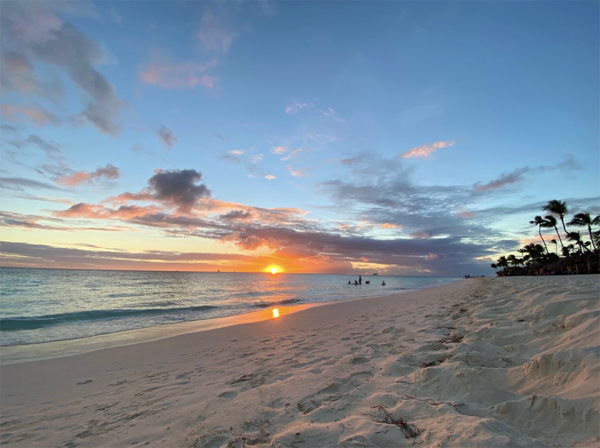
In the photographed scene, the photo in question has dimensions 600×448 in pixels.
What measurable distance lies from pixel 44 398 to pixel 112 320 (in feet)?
41.3

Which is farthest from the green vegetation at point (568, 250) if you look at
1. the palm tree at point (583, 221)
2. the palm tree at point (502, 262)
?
the palm tree at point (502, 262)

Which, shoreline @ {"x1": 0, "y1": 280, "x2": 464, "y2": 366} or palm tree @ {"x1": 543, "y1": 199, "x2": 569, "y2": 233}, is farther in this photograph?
palm tree @ {"x1": 543, "y1": 199, "x2": 569, "y2": 233}

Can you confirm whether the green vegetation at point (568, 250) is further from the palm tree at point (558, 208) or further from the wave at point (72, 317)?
the wave at point (72, 317)

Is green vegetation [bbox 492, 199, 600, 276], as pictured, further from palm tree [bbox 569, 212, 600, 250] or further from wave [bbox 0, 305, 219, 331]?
wave [bbox 0, 305, 219, 331]

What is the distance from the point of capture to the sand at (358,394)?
2.45m

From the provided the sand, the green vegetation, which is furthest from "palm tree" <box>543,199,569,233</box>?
the sand

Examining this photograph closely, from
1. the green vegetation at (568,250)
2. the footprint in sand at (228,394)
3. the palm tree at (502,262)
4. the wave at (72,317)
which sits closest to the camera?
the footprint in sand at (228,394)

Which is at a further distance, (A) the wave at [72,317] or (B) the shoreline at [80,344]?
(A) the wave at [72,317]

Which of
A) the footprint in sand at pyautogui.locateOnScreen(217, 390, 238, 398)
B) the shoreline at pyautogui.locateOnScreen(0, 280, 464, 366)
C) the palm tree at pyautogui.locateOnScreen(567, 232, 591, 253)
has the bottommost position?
the shoreline at pyautogui.locateOnScreen(0, 280, 464, 366)

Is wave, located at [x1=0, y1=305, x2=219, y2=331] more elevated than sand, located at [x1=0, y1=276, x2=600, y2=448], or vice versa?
sand, located at [x1=0, y1=276, x2=600, y2=448]

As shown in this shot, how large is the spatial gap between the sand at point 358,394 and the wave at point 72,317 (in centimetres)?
1006

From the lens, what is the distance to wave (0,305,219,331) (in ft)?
46.9

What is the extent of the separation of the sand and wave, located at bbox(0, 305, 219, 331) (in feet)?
33.0

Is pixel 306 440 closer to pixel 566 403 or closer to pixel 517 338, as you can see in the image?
pixel 566 403
